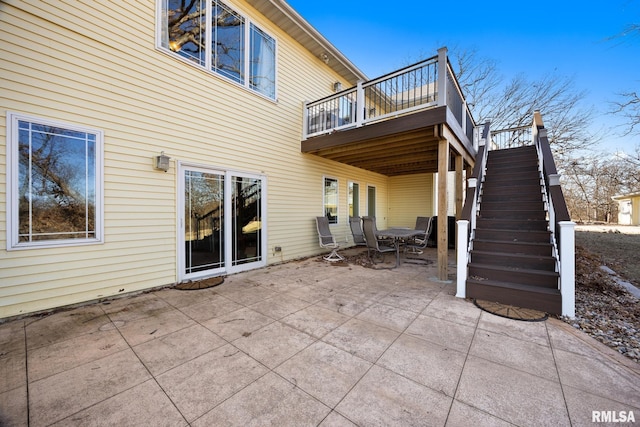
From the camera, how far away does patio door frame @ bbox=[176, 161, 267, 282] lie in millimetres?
4219

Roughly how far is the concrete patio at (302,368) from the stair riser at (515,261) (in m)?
1.02

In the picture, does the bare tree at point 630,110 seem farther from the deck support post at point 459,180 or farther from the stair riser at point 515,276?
the stair riser at point 515,276

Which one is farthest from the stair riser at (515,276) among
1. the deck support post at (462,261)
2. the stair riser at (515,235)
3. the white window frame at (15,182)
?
the white window frame at (15,182)

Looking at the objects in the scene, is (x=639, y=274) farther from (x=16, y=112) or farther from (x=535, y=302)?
(x=16, y=112)

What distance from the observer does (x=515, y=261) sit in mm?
3736

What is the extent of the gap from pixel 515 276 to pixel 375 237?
267 cm

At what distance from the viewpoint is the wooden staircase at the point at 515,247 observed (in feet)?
10.7

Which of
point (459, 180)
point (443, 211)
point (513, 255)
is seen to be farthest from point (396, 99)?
point (513, 255)

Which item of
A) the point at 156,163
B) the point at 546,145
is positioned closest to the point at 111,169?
the point at 156,163

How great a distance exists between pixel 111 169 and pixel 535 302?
6016 mm

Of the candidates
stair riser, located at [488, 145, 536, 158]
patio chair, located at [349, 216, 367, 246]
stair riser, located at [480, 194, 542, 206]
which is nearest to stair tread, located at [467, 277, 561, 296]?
stair riser, located at [480, 194, 542, 206]

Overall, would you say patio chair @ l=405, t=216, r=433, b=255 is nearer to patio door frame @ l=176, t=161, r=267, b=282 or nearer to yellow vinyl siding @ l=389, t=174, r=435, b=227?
yellow vinyl siding @ l=389, t=174, r=435, b=227

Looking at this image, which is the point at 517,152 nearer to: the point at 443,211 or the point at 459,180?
the point at 459,180

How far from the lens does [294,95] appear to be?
6.41m
